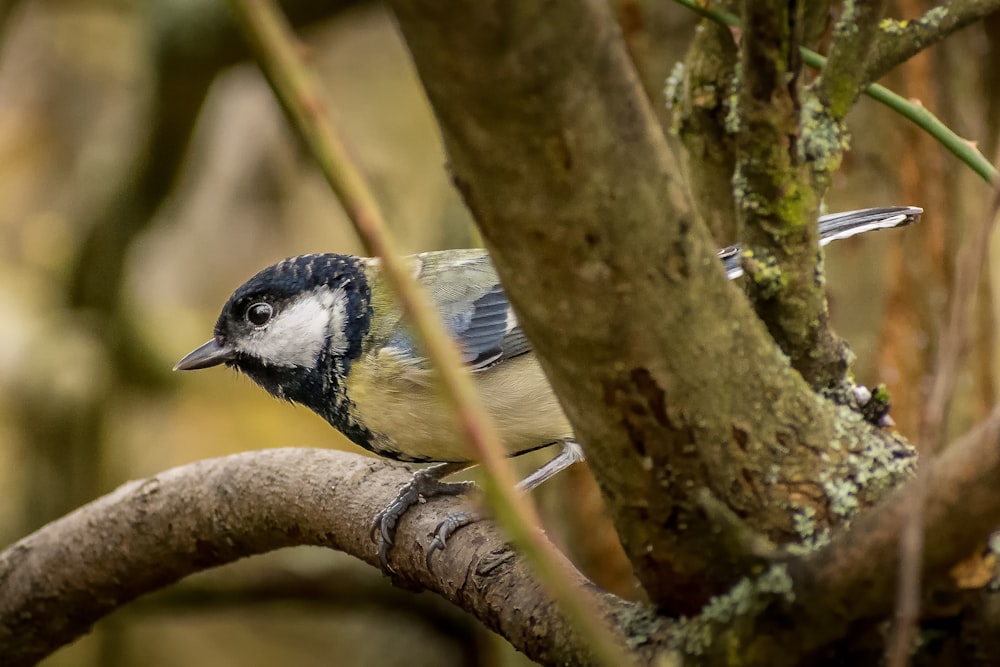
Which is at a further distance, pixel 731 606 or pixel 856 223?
pixel 856 223

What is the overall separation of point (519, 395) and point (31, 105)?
4.81 meters

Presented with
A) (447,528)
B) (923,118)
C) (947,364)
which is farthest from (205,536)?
(947,364)

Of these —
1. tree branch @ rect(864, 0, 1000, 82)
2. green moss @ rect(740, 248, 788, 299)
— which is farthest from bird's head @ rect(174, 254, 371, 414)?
tree branch @ rect(864, 0, 1000, 82)

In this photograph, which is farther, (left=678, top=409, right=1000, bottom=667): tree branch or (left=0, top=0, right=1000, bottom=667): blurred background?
(left=0, top=0, right=1000, bottom=667): blurred background

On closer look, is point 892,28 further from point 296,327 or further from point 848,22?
point 296,327

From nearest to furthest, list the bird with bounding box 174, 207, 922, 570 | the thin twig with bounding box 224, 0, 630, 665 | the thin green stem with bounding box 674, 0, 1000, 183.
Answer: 1. the thin twig with bounding box 224, 0, 630, 665
2. the thin green stem with bounding box 674, 0, 1000, 183
3. the bird with bounding box 174, 207, 922, 570

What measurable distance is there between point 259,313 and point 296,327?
77 millimetres

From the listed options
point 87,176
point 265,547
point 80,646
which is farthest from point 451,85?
point 80,646

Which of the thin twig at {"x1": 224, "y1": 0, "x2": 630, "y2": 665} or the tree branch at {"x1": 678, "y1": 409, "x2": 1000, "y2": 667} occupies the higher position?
the thin twig at {"x1": 224, "y1": 0, "x2": 630, "y2": 665}

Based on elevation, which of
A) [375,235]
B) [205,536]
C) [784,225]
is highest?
[375,235]

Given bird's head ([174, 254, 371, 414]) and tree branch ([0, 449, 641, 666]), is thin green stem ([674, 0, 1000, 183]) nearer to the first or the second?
tree branch ([0, 449, 641, 666])

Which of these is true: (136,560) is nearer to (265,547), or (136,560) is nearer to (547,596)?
(265,547)

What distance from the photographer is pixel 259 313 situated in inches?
66.4

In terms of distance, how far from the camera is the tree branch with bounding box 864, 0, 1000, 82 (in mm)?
1095
